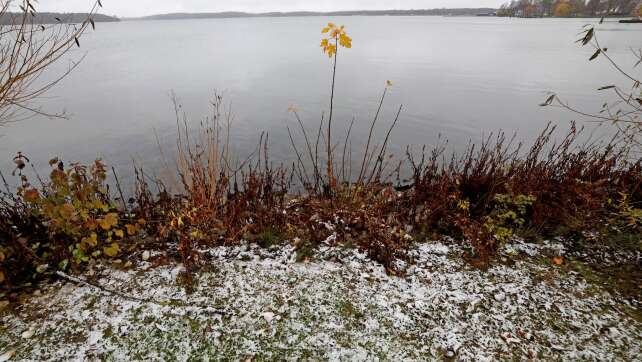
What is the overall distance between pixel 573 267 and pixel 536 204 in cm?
72

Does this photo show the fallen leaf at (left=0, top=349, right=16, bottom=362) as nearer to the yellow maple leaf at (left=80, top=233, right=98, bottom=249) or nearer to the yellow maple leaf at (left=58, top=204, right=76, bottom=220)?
the yellow maple leaf at (left=80, top=233, right=98, bottom=249)

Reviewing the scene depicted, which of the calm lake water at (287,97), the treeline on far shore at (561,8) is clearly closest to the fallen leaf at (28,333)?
the calm lake water at (287,97)

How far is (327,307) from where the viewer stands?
2.48 m

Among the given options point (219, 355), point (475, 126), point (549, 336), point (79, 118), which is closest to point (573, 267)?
point (549, 336)

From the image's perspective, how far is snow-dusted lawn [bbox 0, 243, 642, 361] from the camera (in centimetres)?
215

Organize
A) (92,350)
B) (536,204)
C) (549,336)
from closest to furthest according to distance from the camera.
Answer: (92,350), (549,336), (536,204)

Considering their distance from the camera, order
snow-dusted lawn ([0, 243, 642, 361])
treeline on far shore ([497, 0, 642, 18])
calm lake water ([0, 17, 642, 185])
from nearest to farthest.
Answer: snow-dusted lawn ([0, 243, 642, 361])
calm lake water ([0, 17, 642, 185])
treeline on far shore ([497, 0, 642, 18])

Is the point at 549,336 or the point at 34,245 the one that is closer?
the point at 549,336

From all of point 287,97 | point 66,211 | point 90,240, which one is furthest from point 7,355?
point 287,97

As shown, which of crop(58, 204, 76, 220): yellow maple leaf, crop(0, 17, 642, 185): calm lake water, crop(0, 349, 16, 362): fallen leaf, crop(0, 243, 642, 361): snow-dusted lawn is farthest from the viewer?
crop(0, 17, 642, 185): calm lake water

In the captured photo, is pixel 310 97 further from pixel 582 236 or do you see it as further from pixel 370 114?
pixel 582 236

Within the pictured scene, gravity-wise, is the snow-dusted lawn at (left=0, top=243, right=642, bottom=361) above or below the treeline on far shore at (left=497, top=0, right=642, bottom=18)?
below

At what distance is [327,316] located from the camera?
241 cm

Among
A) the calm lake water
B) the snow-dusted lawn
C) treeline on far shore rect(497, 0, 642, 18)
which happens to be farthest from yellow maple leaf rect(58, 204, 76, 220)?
treeline on far shore rect(497, 0, 642, 18)
